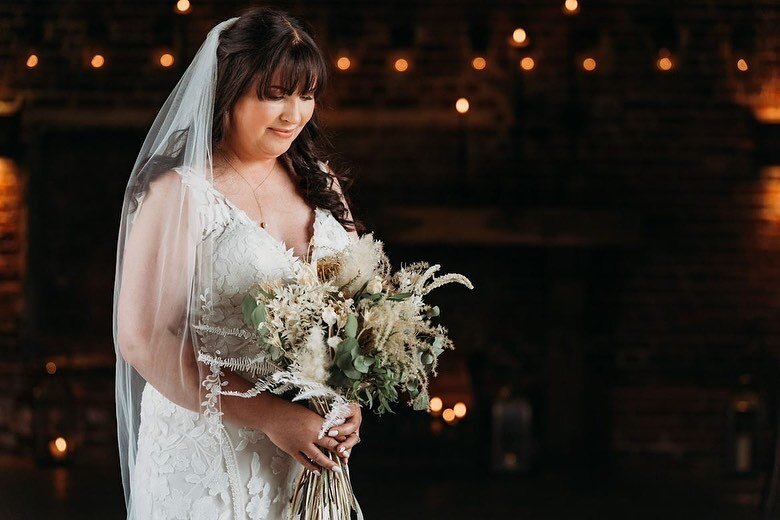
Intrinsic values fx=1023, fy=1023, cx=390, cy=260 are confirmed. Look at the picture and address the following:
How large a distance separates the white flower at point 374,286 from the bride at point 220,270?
203 millimetres

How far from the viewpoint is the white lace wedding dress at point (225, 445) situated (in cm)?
190

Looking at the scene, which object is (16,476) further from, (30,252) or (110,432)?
(30,252)

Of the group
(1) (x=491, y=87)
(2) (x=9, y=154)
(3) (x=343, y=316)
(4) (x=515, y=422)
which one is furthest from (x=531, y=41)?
(3) (x=343, y=316)

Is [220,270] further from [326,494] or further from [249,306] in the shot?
[326,494]

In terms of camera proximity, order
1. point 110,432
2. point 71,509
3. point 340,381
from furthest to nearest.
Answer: point 110,432
point 71,509
point 340,381

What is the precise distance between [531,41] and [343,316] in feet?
16.3

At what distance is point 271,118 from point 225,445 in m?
0.62

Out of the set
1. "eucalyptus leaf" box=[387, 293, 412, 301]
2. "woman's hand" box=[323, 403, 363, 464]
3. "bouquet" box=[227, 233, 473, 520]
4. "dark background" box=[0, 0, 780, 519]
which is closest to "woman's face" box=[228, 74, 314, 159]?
"bouquet" box=[227, 233, 473, 520]

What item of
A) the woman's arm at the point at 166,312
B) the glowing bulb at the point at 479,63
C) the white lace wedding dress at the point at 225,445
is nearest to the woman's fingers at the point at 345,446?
the woman's arm at the point at 166,312

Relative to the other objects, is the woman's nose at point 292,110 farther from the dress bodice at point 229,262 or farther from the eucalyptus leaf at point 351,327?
the eucalyptus leaf at point 351,327

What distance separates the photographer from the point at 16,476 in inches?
233

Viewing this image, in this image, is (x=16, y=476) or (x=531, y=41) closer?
(x=16, y=476)

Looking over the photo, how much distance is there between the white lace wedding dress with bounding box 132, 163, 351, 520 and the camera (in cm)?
190

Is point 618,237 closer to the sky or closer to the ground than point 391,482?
closer to the sky
